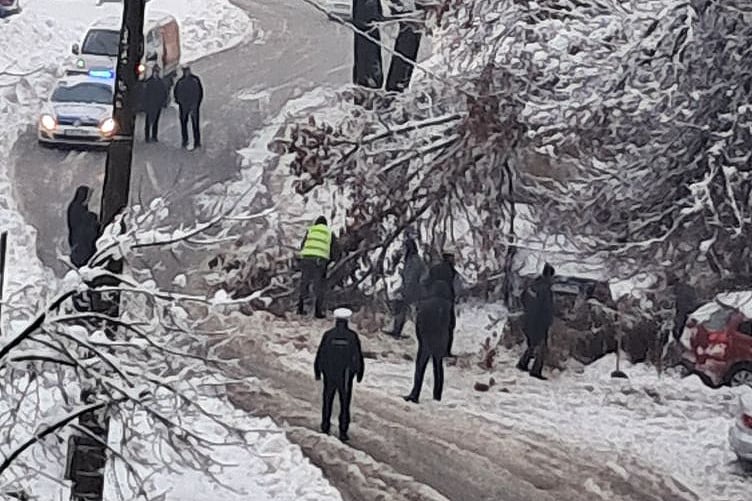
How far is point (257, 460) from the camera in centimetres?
1603

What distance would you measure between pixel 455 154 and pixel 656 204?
2.70m

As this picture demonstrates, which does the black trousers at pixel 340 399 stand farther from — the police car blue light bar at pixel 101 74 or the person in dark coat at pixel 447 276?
the police car blue light bar at pixel 101 74

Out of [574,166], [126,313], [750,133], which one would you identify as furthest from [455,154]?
[126,313]

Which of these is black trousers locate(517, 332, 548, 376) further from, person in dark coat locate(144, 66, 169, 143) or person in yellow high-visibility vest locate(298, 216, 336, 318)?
person in dark coat locate(144, 66, 169, 143)

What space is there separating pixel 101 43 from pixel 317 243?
8791 mm

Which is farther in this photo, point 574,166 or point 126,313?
point 574,166

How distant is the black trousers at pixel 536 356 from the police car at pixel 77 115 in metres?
8.20

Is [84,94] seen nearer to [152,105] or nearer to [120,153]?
[152,105]

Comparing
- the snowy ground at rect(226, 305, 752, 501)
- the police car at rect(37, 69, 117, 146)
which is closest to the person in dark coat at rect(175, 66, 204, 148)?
the police car at rect(37, 69, 117, 146)

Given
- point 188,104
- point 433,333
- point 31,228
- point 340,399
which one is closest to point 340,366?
point 340,399

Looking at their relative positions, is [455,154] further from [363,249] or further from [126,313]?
[126,313]

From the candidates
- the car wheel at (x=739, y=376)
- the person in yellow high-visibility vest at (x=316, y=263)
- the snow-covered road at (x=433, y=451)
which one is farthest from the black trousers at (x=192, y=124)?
the car wheel at (x=739, y=376)

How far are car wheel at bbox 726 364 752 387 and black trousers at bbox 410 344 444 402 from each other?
342cm

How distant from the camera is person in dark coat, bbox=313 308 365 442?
52.7ft
